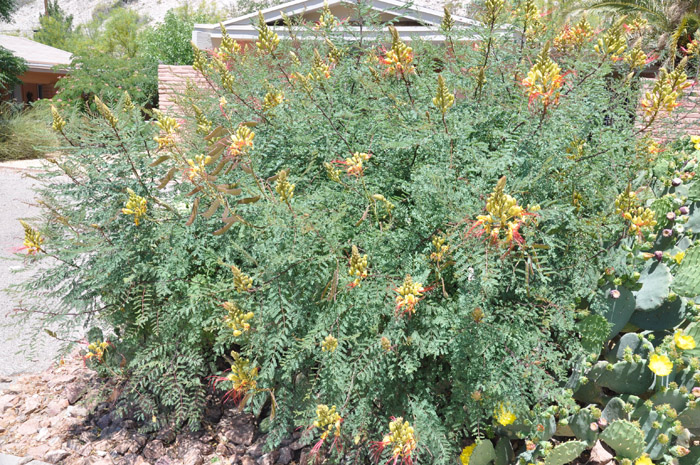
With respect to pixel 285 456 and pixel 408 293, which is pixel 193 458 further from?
pixel 408 293

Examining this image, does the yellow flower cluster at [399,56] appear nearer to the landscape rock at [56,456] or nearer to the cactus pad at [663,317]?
the cactus pad at [663,317]

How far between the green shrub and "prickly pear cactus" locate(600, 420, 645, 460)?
13924 millimetres

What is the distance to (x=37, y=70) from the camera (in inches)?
758

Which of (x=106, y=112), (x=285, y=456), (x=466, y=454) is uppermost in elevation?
(x=106, y=112)

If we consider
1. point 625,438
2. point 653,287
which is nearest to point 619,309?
point 653,287

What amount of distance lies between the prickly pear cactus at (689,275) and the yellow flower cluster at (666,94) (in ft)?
2.50

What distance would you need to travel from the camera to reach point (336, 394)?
93.4 inches

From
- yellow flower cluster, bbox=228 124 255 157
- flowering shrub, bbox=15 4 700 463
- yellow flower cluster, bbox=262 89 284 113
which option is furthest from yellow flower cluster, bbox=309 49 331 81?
yellow flower cluster, bbox=228 124 255 157

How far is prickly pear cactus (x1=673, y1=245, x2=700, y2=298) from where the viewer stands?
8.78 ft

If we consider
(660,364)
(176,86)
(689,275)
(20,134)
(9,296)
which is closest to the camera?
(660,364)

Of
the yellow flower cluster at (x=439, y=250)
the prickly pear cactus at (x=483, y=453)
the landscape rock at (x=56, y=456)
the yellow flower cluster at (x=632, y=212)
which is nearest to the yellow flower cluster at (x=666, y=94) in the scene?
the yellow flower cluster at (x=632, y=212)

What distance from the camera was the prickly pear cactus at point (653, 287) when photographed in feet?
8.40

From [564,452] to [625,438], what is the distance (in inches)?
10.3

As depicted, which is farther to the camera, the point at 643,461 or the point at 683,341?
the point at 683,341
